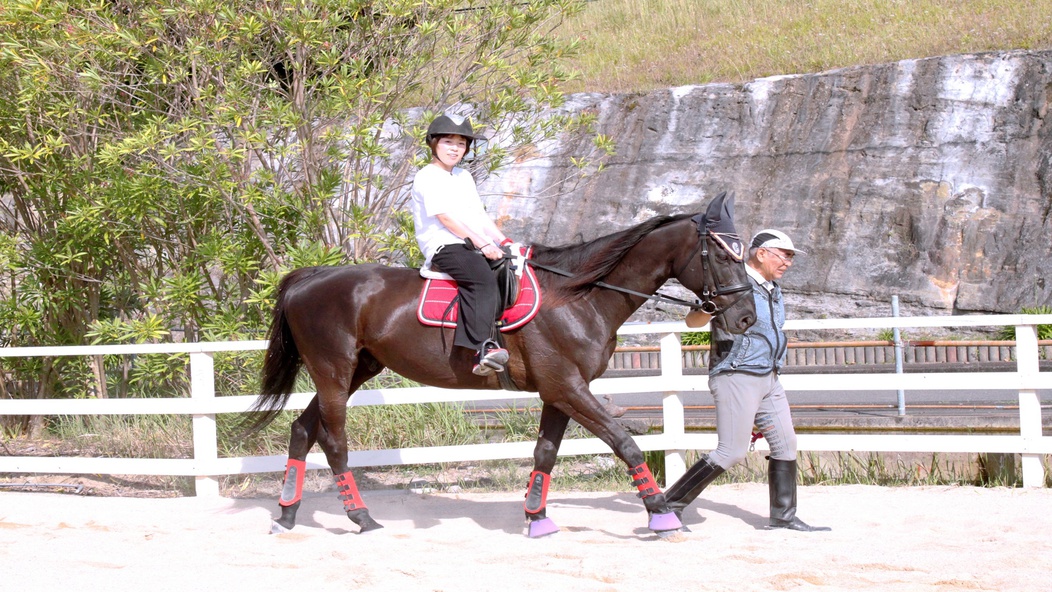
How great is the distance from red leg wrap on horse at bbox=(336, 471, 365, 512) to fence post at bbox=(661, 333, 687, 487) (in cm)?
230

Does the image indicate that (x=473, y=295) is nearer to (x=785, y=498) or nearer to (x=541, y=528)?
(x=541, y=528)

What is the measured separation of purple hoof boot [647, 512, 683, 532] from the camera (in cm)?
553

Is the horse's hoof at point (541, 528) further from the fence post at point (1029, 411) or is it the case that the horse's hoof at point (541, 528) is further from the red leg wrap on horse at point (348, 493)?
the fence post at point (1029, 411)

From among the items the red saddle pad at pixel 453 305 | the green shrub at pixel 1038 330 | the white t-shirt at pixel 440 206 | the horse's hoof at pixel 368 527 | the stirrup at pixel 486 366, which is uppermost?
the white t-shirt at pixel 440 206

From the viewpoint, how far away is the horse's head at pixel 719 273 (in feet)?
17.2

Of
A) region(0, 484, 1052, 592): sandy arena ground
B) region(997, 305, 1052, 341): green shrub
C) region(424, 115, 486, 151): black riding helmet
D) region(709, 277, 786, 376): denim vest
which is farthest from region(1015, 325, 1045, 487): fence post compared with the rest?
region(997, 305, 1052, 341): green shrub

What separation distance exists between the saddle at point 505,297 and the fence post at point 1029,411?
3.43m

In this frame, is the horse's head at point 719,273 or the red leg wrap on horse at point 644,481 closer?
the horse's head at point 719,273

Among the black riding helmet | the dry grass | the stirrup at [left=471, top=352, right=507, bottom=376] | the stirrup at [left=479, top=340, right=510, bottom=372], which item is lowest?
the stirrup at [left=471, top=352, right=507, bottom=376]

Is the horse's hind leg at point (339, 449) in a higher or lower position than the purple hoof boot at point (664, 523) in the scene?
higher

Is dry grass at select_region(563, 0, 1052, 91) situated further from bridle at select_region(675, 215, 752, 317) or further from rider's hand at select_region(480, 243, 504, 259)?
bridle at select_region(675, 215, 752, 317)

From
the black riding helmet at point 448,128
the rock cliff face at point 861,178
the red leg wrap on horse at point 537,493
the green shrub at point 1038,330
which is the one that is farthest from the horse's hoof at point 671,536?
the green shrub at point 1038,330

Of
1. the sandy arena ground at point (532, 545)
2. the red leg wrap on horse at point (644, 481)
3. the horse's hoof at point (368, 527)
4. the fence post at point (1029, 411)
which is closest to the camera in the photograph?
the sandy arena ground at point (532, 545)

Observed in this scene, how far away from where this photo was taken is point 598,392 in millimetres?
7141
